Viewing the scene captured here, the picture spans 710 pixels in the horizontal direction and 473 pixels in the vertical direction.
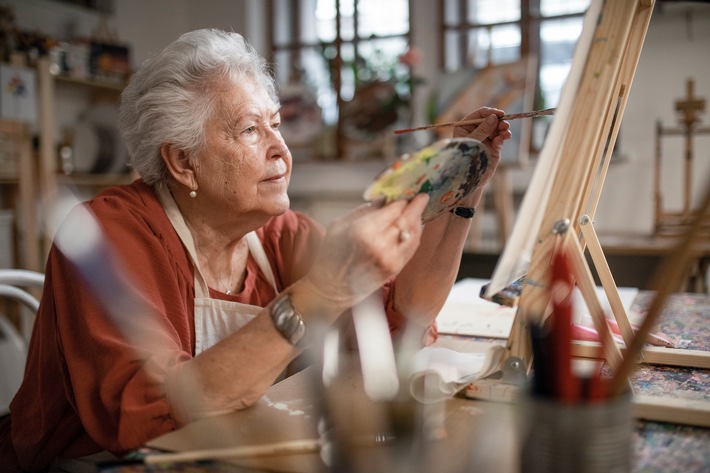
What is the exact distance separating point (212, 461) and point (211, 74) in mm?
778

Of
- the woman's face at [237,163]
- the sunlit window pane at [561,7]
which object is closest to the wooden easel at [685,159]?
the sunlit window pane at [561,7]

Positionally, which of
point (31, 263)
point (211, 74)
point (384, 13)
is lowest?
point (31, 263)

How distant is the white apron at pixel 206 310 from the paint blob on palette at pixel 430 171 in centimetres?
47

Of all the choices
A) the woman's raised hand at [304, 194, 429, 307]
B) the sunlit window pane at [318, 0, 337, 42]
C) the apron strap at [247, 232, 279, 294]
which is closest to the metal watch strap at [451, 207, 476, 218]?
the woman's raised hand at [304, 194, 429, 307]

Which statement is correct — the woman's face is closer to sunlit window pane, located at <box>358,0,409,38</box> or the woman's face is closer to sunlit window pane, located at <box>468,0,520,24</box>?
sunlit window pane, located at <box>468,0,520,24</box>

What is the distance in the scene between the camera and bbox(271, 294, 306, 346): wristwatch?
839 millimetres

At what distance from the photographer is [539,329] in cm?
53

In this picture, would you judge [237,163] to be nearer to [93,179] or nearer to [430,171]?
[430,171]

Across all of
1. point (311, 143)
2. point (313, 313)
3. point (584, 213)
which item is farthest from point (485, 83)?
point (313, 313)

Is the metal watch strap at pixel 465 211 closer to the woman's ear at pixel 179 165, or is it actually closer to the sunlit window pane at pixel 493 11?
the woman's ear at pixel 179 165

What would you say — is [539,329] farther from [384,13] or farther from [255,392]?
[384,13]

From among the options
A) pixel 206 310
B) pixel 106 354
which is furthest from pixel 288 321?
pixel 206 310

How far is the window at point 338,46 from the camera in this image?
16.4 feet

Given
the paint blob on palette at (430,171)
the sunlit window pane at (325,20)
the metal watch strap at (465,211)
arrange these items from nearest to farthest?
the paint blob on palette at (430,171) → the metal watch strap at (465,211) → the sunlit window pane at (325,20)
